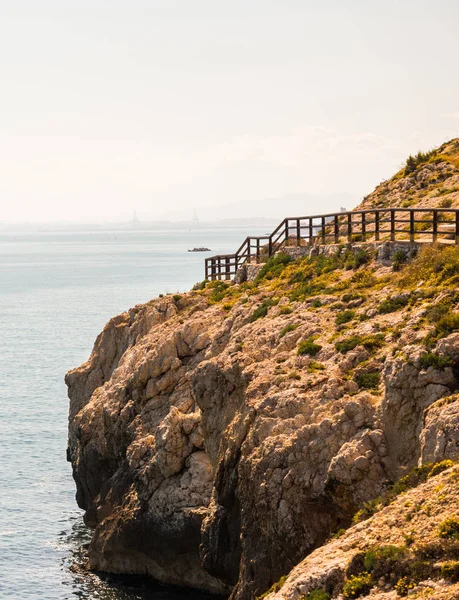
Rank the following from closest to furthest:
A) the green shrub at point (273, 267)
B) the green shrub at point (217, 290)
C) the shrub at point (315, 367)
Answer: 1. the shrub at point (315, 367)
2. the green shrub at point (273, 267)
3. the green shrub at point (217, 290)

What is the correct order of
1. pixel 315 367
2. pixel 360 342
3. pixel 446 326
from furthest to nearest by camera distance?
pixel 315 367
pixel 360 342
pixel 446 326

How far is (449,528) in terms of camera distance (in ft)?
65.9

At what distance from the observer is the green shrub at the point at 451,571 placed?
18859 millimetres

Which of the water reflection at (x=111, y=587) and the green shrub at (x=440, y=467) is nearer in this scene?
the green shrub at (x=440, y=467)

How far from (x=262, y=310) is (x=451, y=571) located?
19690 mm

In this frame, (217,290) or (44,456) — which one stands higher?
(217,290)

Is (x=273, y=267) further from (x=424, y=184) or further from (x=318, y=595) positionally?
(x=318, y=595)

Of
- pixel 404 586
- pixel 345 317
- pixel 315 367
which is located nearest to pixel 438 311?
pixel 315 367

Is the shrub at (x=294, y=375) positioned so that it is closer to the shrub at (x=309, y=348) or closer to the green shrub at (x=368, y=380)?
the shrub at (x=309, y=348)

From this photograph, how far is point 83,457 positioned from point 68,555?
420 centimetres

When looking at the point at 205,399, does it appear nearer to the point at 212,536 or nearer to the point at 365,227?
the point at 212,536

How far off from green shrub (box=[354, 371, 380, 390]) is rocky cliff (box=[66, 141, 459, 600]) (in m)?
0.04

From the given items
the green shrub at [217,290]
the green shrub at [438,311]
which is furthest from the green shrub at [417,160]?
the green shrub at [438,311]

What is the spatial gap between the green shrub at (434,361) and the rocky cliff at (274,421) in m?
0.04
